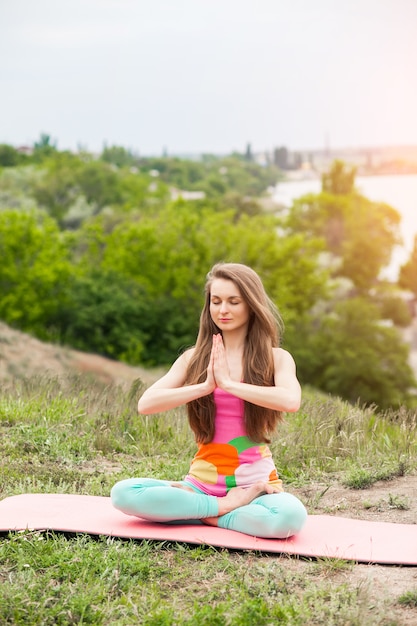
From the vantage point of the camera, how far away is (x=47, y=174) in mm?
72625

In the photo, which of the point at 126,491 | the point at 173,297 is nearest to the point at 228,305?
the point at 126,491

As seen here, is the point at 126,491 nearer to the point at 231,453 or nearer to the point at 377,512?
the point at 231,453

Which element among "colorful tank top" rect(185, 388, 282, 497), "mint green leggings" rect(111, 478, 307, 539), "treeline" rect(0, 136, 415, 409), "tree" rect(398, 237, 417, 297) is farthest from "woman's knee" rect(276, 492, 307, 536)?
"tree" rect(398, 237, 417, 297)

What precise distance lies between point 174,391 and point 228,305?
20.4 inches

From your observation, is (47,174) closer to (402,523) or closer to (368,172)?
(368,172)

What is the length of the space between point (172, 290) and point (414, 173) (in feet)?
91.5

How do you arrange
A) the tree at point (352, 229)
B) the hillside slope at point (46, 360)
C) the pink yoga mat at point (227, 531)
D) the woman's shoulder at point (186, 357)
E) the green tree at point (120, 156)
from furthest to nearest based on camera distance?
the green tree at point (120, 156)
the tree at point (352, 229)
the hillside slope at point (46, 360)
the woman's shoulder at point (186, 357)
the pink yoga mat at point (227, 531)

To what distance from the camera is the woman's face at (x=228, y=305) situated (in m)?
4.29

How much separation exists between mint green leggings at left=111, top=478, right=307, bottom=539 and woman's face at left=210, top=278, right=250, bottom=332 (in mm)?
879

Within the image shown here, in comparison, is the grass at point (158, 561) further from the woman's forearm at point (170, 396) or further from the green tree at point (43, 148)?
the green tree at point (43, 148)

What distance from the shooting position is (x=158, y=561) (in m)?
3.92

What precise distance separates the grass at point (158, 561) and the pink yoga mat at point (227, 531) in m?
0.06

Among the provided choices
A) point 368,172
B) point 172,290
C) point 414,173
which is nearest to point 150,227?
point 172,290

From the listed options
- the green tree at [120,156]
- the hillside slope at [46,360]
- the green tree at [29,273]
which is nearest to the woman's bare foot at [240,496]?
the hillside slope at [46,360]
